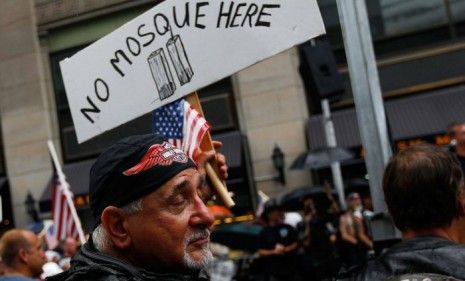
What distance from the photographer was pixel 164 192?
1.85 meters

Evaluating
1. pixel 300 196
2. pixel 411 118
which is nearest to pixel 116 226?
pixel 300 196

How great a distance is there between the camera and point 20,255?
191 inches

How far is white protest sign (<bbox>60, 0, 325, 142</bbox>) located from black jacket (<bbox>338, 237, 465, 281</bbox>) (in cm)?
132

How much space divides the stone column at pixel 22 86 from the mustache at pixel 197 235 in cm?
168

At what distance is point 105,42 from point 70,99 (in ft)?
1.31

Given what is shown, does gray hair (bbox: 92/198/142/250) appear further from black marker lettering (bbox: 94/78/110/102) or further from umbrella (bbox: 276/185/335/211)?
A: umbrella (bbox: 276/185/335/211)

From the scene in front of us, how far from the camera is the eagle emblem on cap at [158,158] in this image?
1826 millimetres

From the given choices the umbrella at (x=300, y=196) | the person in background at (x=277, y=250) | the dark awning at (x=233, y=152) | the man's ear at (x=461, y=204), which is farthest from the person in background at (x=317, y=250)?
the man's ear at (x=461, y=204)

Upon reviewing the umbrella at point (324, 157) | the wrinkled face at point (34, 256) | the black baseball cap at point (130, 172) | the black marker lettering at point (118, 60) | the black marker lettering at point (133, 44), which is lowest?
the umbrella at point (324, 157)

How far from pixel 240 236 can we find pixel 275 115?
3.84 metres

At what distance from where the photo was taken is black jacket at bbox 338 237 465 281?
201 cm

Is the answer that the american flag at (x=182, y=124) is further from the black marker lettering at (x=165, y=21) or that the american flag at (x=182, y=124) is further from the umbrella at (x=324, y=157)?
the umbrella at (x=324, y=157)

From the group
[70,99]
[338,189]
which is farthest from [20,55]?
[338,189]

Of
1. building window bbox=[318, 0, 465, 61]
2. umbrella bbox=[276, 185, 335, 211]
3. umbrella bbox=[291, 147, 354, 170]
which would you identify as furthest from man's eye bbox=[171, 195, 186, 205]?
building window bbox=[318, 0, 465, 61]
